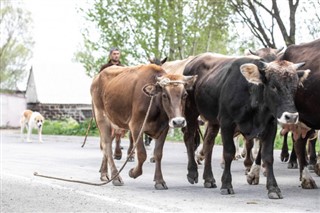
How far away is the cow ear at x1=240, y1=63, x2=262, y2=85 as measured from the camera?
10344 mm

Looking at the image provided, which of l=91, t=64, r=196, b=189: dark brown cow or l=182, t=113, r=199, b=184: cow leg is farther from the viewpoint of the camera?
l=182, t=113, r=199, b=184: cow leg

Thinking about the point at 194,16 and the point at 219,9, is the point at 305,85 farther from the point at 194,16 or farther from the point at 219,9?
the point at 194,16

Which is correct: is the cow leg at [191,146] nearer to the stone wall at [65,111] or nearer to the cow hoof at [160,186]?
the cow hoof at [160,186]

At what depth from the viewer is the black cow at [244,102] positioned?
10102 millimetres

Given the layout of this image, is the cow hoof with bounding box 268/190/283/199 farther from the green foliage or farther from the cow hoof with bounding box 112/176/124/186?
the green foliage

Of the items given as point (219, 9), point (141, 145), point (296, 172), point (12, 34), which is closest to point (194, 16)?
point (219, 9)

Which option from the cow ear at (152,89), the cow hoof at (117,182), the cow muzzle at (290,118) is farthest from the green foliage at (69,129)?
the cow muzzle at (290,118)

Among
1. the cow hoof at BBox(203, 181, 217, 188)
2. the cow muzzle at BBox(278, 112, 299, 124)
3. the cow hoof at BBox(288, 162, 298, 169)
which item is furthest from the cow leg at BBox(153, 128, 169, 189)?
the cow hoof at BBox(288, 162, 298, 169)

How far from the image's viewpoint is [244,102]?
10.8 metres

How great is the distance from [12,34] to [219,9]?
40.6 metres

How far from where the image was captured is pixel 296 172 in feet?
47.4

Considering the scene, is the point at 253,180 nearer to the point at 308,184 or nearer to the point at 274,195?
the point at 308,184

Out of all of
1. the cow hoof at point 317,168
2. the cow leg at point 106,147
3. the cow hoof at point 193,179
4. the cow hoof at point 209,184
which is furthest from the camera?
the cow hoof at point 317,168

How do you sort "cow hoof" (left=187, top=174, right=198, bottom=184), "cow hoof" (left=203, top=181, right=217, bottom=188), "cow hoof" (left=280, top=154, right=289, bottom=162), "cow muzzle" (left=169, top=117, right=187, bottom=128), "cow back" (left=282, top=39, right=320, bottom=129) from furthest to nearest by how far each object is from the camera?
1. "cow hoof" (left=280, top=154, right=289, bottom=162)
2. "cow hoof" (left=187, top=174, right=198, bottom=184)
3. "cow hoof" (left=203, top=181, right=217, bottom=188)
4. "cow back" (left=282, top=39, right=320, bottom=129)
5. "cow muzzle" (left=169, top=117, right=187, bottom=128)
